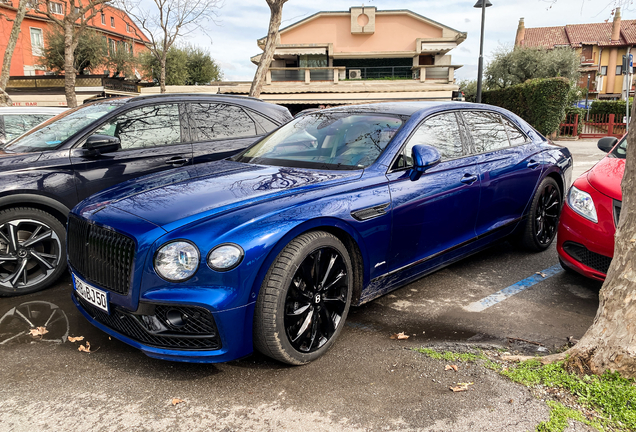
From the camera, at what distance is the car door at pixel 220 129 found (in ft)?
16.5

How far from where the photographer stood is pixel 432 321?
3.52m

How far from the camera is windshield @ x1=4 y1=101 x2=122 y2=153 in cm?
442

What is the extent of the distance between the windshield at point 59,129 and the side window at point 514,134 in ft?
13.0

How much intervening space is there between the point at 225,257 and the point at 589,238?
294 cm

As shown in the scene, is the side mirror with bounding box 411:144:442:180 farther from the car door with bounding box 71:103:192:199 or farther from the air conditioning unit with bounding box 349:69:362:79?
the air conditioning unit with bounding box 349:69:362:79

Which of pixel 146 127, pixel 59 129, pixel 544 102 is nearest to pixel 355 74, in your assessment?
pixel 544 102

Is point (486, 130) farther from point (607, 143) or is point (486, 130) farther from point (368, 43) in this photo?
point (368, 43)

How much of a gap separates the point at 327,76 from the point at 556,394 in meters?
30.5

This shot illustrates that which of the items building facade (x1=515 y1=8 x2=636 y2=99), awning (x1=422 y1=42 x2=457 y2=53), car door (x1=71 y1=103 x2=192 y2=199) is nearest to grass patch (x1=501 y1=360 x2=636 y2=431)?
car door (x1=71 y1=103 x2=192 y2=199)

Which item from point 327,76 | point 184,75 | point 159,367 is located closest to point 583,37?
point 327,76

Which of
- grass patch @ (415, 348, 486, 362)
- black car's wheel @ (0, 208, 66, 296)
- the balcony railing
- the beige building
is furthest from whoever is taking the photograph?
the beige building

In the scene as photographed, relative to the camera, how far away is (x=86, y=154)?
4344 mm

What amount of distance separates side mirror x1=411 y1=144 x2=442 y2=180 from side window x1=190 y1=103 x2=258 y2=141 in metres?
2.50

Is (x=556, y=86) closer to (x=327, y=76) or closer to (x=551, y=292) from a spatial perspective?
(x=327, y=76)
